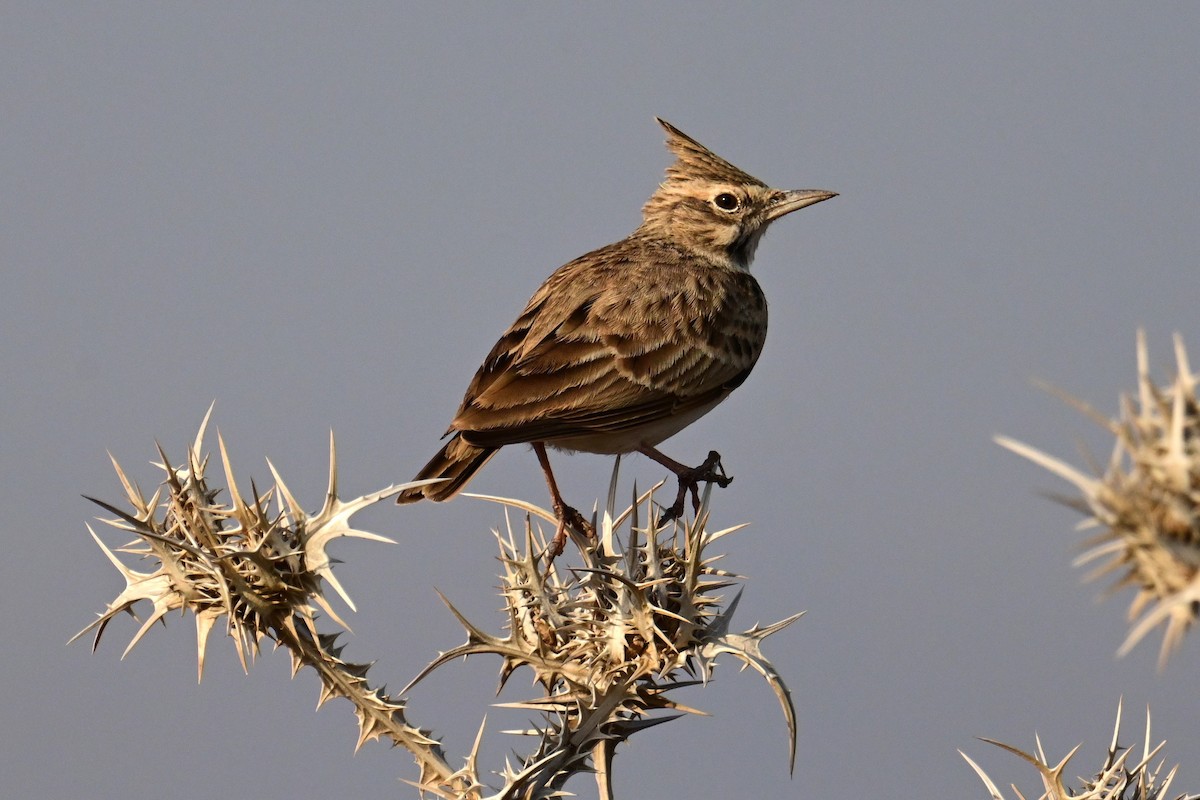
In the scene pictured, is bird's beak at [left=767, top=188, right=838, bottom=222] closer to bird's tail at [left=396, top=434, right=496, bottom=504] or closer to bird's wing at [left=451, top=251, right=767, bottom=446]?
bird's wing at [left=451, top=251, right=767, bottom=446]

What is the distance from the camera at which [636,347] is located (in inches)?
311

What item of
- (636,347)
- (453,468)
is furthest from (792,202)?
(453,468)

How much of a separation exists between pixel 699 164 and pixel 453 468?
3.61 metres

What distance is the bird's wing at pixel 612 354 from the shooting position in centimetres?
725

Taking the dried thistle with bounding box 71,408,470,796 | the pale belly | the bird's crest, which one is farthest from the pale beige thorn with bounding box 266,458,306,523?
the bird's crest

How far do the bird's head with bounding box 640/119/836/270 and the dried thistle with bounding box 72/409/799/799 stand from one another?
4843mm

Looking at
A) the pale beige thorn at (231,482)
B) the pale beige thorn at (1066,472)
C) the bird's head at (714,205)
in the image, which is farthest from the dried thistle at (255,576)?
the bird's head at (714,205)

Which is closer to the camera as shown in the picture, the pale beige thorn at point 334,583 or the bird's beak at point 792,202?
the pale beige thorn at point 334,583

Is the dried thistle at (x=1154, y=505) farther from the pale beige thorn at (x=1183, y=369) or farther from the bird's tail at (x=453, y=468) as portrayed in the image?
the bird's tail at (x=453, y=468)

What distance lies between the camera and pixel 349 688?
482cm

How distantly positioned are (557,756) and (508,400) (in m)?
2.78

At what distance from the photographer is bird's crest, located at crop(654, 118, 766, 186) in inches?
388

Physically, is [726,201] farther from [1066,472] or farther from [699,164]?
[1066,472]

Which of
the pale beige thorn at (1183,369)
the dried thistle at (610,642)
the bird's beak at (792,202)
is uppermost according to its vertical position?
the bird's beak at (792,202)
